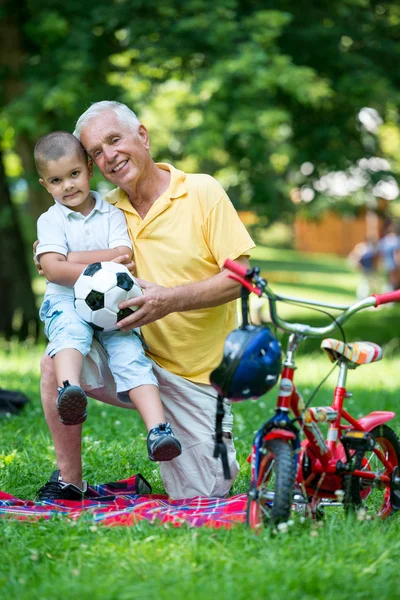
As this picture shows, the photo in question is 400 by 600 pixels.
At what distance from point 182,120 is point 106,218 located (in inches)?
249

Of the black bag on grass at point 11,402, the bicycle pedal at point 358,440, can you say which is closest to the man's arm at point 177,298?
the bicycle pedal at point 358,440

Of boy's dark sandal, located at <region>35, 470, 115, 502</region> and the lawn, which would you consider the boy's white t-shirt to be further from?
the lawn

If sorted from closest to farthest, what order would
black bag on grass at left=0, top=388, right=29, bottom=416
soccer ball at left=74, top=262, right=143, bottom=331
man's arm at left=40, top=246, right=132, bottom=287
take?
soccer ball at left=74, top=262, right=143, bottom=331
man's arm at left=40, top=246, right=132, bottom=287
black bag on grass at left=0, top=388, right=29, bottom=416

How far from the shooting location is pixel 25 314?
13.1 metres

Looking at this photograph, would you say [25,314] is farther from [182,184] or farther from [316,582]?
[316,582]

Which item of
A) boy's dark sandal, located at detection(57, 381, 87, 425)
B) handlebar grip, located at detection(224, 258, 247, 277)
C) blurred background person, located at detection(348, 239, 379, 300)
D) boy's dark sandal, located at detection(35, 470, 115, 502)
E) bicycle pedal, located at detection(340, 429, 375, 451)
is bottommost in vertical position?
blurred background person, located at detection(348, 239, 379, 300)

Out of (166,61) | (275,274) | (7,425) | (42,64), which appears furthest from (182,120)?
(275,274)

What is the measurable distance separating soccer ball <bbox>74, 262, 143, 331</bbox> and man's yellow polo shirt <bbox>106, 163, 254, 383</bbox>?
0.33 meters

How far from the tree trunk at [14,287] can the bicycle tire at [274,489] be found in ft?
31.2

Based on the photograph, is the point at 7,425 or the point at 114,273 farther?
the point at 7,425

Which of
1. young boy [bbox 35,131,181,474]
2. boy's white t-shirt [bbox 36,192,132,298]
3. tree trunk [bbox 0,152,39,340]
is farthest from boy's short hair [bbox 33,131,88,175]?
tree trunk [bbox 0,152,39,340]

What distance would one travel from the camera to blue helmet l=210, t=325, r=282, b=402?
344 cm

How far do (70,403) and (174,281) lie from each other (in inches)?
33.7

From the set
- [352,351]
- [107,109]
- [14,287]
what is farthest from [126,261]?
[14,287]
